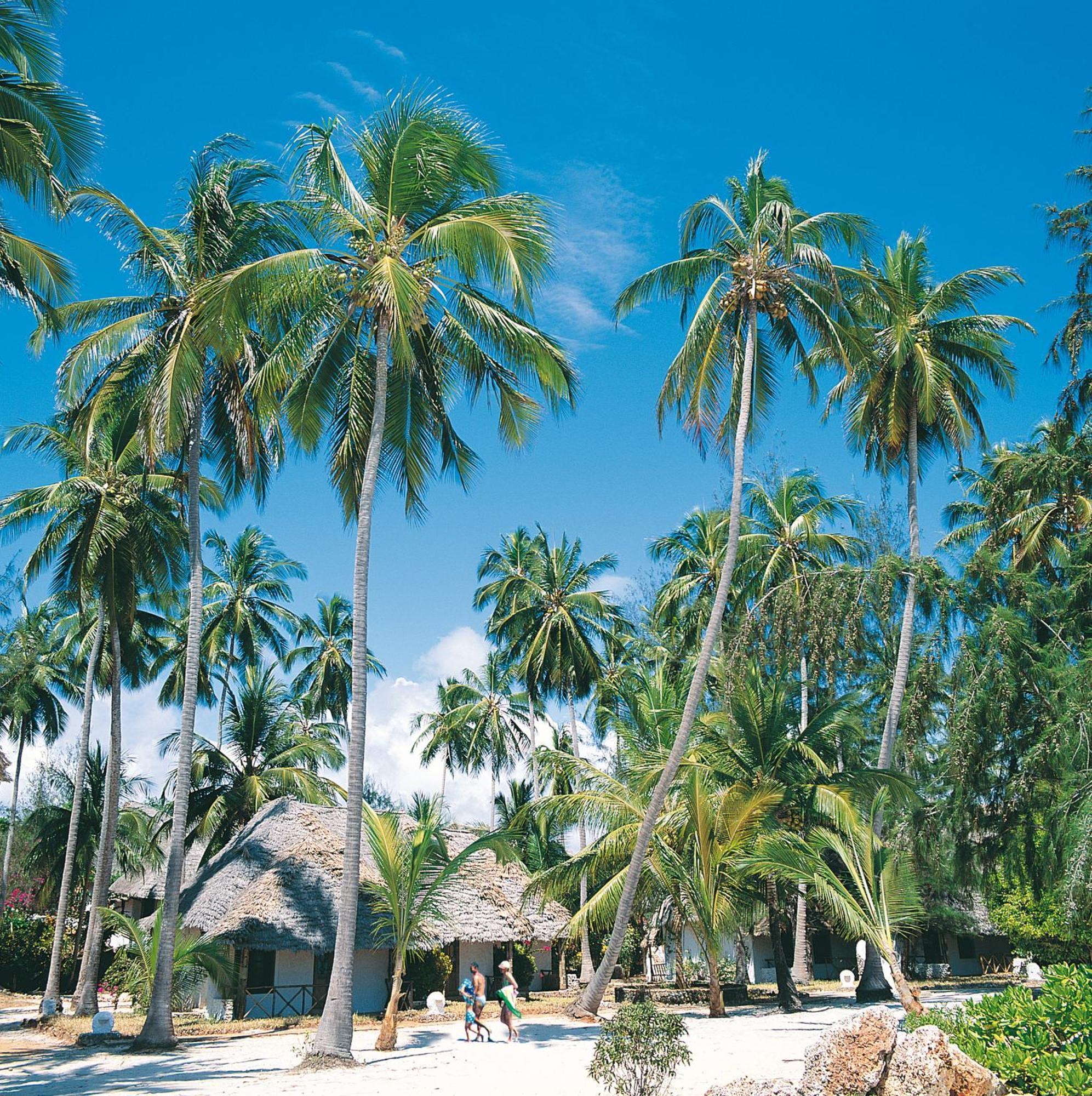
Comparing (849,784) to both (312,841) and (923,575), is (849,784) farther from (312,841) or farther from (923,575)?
(312,841)

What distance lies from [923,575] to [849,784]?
188 inches

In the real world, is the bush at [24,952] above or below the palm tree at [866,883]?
below

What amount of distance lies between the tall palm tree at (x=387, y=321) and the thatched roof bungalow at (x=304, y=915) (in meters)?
7.74

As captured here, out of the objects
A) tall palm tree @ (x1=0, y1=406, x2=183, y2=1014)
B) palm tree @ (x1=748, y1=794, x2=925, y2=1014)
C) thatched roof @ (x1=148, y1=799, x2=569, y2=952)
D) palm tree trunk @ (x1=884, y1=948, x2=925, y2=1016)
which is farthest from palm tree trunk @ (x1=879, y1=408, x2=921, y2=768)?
tall palm tree @ (x1=0, y1=406, x2=183, y2=1014)

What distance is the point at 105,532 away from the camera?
60.1 feet

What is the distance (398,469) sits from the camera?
635 inches

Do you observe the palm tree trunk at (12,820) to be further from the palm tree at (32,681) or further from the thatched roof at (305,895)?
the thatched roof at (305,895)

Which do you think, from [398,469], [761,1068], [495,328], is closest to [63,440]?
[398,469]

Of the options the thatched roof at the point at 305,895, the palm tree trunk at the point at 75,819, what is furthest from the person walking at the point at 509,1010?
the palm tree trunk at the point at 75,819

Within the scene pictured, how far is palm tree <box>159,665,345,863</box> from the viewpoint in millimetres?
29688

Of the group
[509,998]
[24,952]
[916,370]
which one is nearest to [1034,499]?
[916,370]

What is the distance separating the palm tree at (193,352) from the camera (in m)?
15.4

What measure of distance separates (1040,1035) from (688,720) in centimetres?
784

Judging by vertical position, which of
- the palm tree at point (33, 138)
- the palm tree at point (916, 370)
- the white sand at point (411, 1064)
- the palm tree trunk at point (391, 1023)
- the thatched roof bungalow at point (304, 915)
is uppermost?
the palm tree at point (916, 370)
